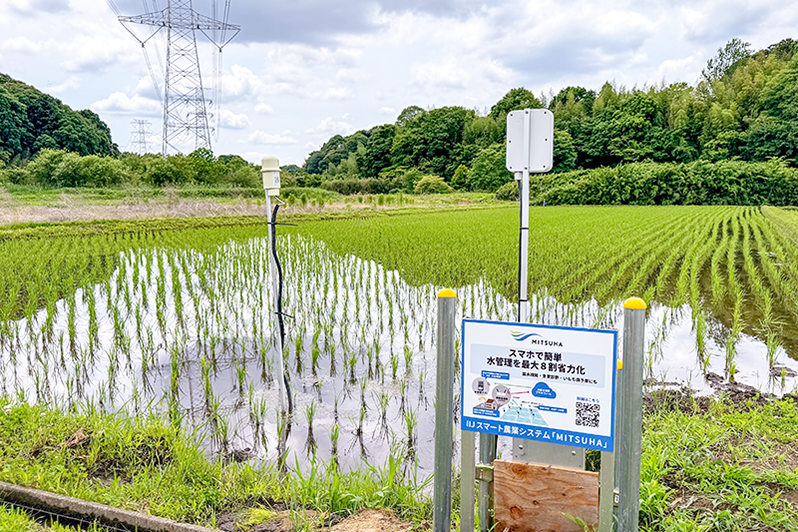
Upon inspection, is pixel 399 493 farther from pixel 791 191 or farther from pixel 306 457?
pixel 791 191

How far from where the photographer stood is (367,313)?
215 inches

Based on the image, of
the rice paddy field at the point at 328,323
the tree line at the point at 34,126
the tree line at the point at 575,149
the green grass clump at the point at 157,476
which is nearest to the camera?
the green grass clump at the point at 157,476

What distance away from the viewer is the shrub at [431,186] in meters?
36.6

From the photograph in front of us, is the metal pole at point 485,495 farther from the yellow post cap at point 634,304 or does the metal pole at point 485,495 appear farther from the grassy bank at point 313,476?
the yellow post cap at point 634,304

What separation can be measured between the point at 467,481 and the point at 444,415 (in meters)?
0.26

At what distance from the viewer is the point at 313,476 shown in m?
2.25

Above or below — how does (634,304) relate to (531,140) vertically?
below

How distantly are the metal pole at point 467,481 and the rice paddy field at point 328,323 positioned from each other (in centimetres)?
78

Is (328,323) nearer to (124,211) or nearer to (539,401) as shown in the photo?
(539,401)

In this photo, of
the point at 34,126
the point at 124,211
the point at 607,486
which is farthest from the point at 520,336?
the point at 34,126

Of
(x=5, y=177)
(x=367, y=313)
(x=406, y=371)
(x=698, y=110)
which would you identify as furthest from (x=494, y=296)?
(x=698, y=110)

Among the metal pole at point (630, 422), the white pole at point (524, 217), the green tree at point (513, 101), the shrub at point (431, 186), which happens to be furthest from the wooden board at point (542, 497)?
the green tree at point (513, 101)

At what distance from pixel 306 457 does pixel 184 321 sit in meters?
3.02

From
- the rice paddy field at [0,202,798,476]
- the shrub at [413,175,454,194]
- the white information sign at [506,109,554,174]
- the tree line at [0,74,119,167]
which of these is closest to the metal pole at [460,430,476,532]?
the rice paddy field at [0,202,798,476]
